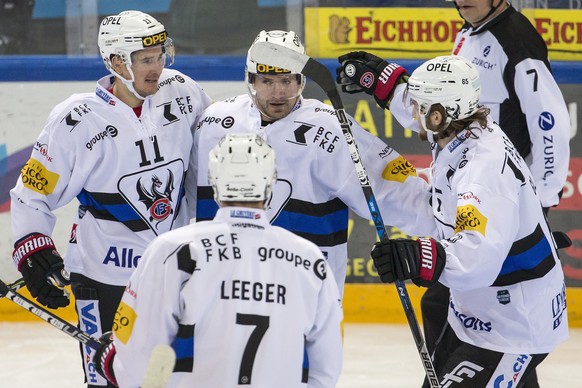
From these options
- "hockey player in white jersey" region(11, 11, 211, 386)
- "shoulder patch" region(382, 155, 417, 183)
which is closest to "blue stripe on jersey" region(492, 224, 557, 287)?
"shoulder patch" region(382, 155, 417, 183)

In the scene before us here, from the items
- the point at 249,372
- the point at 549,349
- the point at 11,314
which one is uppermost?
the point at 249,372

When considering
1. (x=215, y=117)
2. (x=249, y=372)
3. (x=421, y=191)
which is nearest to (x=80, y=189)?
(x=215, y=117)

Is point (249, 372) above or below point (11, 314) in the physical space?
above

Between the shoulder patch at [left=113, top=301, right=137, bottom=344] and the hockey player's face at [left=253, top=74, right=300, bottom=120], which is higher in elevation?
the hockey player's face at [left=253, top=74, right=300, bottom=120]

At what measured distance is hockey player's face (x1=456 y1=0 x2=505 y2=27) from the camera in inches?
155

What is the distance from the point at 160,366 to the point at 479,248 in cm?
96

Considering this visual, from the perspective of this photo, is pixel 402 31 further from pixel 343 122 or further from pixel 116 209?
pixel 116 209

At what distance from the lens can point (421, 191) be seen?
11.0 feet

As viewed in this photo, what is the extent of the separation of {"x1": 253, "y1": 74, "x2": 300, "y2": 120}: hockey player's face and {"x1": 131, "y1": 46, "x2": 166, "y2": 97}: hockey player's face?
1.03 ft

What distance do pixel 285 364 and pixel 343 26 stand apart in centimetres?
336

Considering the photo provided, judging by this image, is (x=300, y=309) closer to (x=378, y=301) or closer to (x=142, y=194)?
(x=142, y=194)

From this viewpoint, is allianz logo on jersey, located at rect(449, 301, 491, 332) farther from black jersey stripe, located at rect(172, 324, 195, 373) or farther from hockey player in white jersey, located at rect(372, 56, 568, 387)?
black jersey stripe, located at rect(172, 324, 195, 373)

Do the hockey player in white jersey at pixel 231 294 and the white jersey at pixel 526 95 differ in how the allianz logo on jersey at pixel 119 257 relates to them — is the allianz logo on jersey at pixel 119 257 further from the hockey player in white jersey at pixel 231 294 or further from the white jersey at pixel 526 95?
the white jersey at pixel 526 95

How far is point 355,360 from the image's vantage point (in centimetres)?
483
